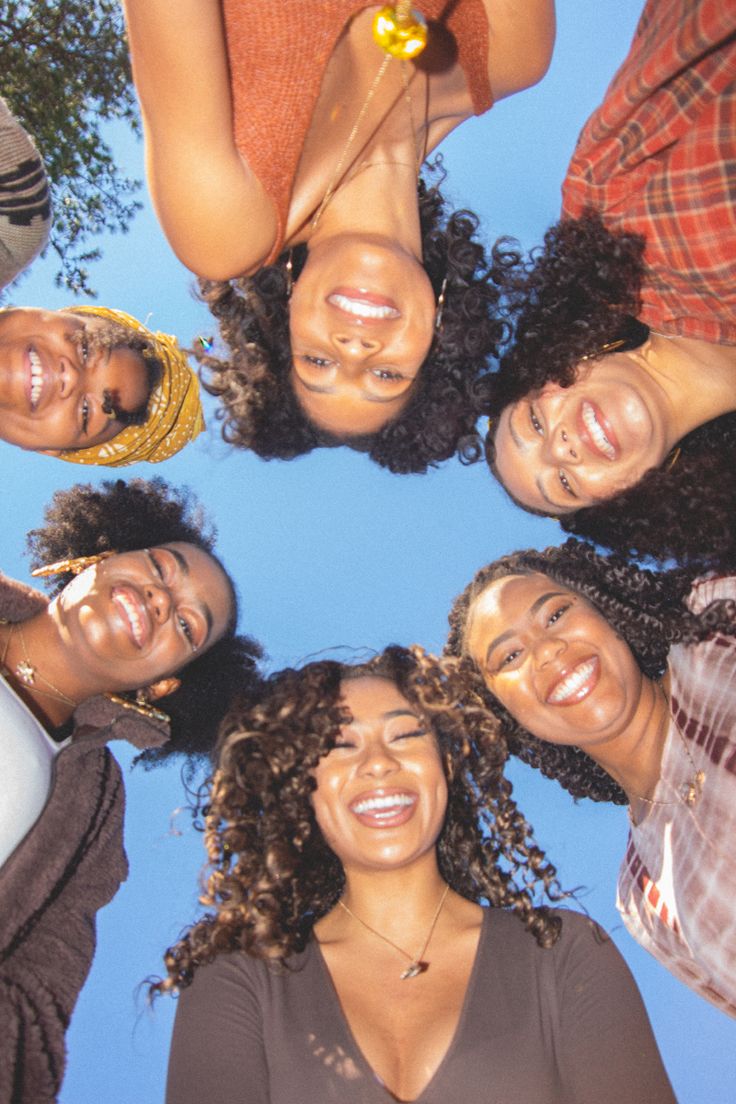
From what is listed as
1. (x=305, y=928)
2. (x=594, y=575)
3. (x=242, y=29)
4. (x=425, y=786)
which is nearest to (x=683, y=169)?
(x=242, y=29)

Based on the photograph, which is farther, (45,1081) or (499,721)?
(499,721)

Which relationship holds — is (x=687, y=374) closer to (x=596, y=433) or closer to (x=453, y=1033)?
(x=596, y=433)

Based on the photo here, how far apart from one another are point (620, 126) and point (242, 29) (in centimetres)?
Result: 143

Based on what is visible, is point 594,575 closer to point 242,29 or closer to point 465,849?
point 465,849

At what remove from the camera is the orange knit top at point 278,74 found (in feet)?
9.40

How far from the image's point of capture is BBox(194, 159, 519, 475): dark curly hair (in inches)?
153

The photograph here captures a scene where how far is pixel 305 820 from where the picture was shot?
4.02 m

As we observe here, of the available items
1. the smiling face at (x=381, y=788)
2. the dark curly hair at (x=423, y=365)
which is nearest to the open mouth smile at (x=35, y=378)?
the dark curly hair at (x=423, y=365)

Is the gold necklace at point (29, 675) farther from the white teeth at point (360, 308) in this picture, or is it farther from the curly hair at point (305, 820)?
the white teeth at point (360, 308)

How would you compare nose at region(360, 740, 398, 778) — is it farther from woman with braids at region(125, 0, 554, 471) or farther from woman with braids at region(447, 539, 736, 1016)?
woman with braids at region(125, 0, 554, 471)

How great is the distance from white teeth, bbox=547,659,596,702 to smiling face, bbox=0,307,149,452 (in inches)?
102

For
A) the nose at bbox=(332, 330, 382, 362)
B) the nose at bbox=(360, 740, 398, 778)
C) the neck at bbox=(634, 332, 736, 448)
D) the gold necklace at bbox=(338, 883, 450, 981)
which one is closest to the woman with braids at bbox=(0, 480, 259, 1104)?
the nose at bbox=(360, 740, 398, 778)

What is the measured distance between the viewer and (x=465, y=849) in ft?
14.1

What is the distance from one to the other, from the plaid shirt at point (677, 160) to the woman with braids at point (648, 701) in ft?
4.39
